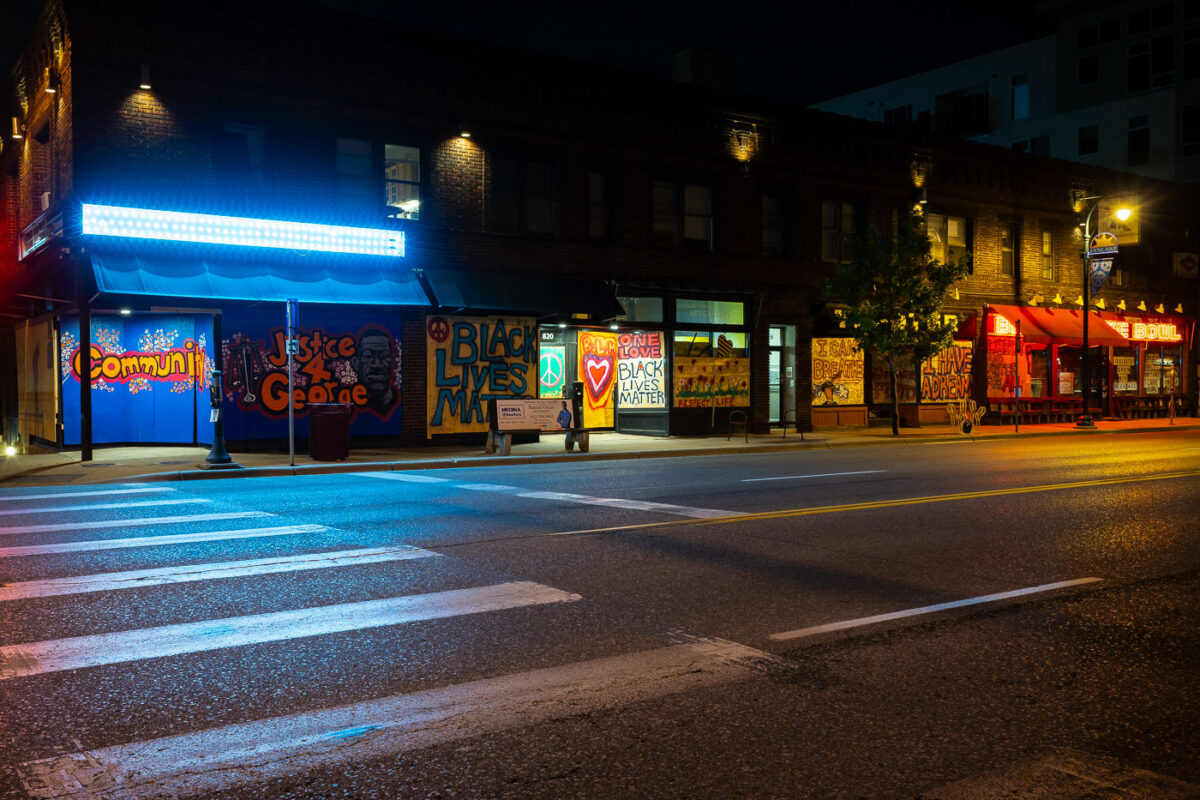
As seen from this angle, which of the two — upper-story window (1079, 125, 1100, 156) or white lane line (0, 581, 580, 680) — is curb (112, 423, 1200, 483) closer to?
white lane line (0, 581, 580, 680)

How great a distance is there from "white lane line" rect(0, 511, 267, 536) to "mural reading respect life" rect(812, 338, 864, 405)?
2101 centimetres

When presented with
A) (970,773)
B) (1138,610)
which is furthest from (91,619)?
(1138,610)

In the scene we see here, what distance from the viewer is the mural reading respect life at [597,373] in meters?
26.2

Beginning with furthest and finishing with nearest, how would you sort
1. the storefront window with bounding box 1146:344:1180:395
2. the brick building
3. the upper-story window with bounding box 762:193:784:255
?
the storefront window with bounding box 1146:344:1180:395 < the upper-story window with bounding box 762:193:784:255 < the brick building

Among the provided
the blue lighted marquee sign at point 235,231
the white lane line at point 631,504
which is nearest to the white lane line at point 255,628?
the white lane line at point 631,504

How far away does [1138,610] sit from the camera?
648cm

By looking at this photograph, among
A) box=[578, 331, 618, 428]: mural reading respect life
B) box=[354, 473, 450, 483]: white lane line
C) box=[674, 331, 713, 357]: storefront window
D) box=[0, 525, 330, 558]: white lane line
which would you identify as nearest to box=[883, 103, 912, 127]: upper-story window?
box=[674, 331, 713, 357]: storefront window

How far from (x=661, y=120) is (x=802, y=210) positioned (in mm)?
5517

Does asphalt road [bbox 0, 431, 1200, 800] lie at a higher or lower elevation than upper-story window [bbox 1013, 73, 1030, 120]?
lower

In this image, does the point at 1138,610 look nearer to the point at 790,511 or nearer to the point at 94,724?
the point at 790,511

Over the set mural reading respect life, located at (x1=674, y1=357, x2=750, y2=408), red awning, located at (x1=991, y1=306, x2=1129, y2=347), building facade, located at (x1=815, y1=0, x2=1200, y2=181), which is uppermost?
building facade, located at (x1=815, y1=0, x2=1200, y2=181)

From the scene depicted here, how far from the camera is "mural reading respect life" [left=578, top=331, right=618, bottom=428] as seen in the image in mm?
26156

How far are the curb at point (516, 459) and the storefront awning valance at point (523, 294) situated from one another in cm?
405

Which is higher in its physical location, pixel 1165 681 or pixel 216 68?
pixel 216 68
